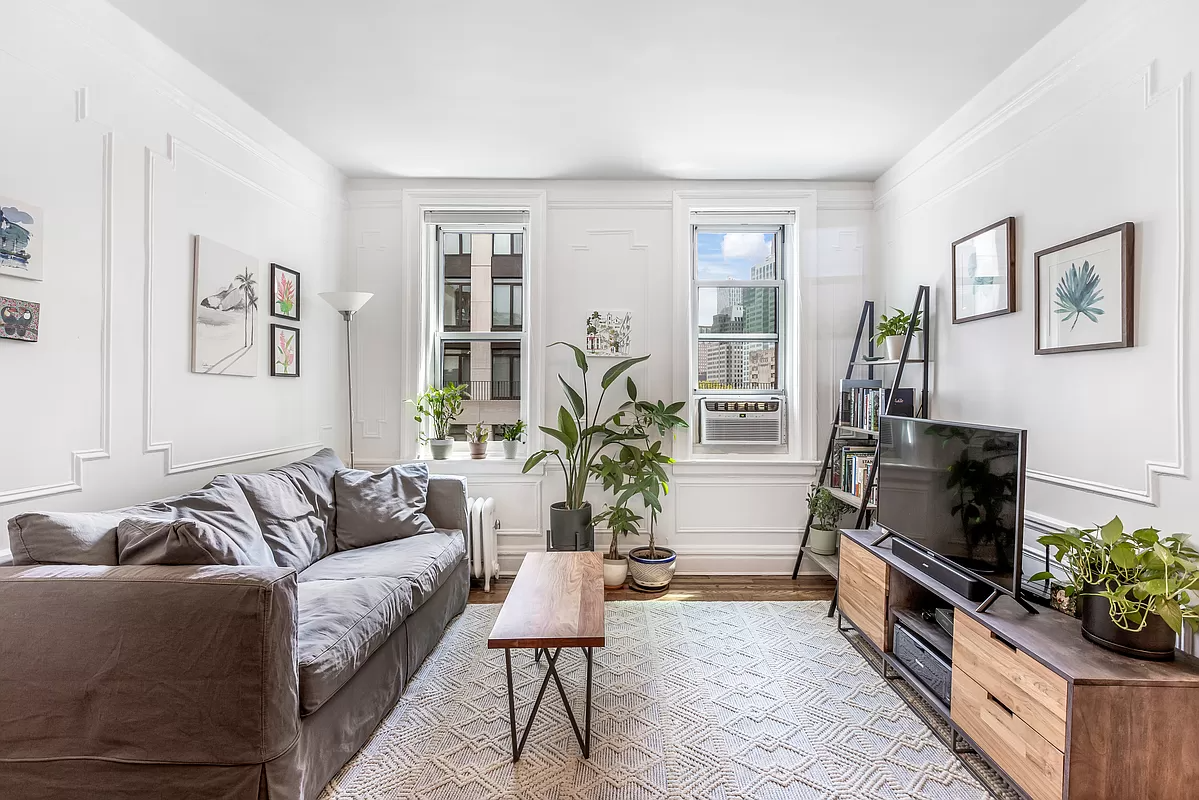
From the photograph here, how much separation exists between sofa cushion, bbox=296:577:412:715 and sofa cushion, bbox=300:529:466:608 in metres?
0.08

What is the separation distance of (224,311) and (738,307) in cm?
305

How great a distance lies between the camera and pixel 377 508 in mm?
2934

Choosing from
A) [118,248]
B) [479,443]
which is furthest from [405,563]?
[118,248]

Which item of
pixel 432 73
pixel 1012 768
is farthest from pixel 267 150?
pixel 1012 768

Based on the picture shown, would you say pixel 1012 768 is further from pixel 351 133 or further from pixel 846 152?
pixel 351 133

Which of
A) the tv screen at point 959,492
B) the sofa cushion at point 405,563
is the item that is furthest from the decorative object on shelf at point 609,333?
the tv screen at point 959,492

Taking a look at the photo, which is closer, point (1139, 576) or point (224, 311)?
point (1139, 576)

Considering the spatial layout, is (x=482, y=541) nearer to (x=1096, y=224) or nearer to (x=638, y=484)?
(x=638, y=484)

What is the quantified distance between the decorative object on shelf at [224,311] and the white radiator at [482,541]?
143cm

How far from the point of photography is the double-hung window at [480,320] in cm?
405

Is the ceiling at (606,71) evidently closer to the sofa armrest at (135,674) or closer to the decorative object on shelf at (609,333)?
the decorative object on shelf at (609,333)

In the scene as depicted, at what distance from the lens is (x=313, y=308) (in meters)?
3.48

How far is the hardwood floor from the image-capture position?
3.43 meters

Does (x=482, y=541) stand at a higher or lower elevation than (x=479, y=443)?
lower
